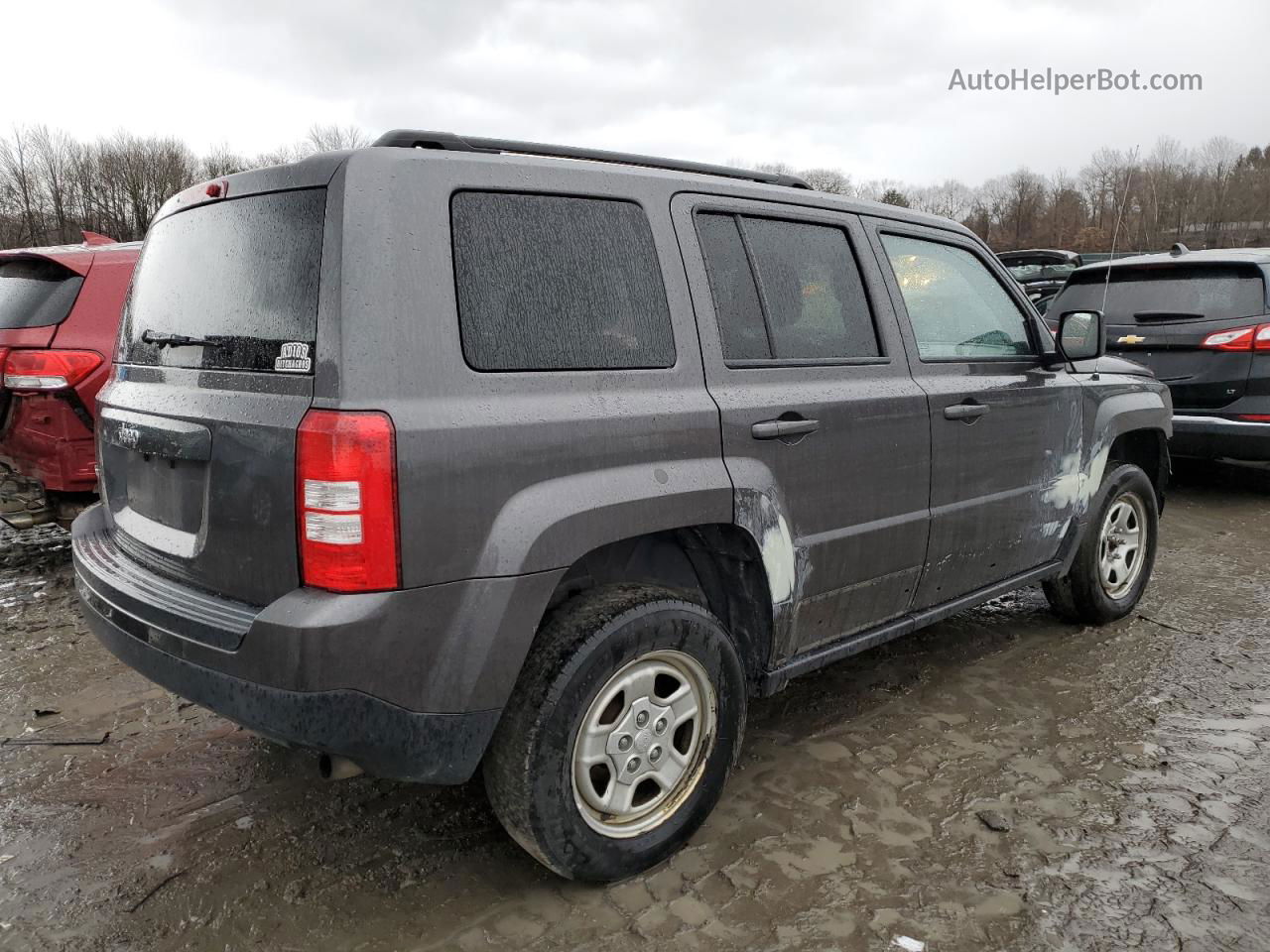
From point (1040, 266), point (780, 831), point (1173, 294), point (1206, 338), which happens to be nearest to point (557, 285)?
point (780, 831)

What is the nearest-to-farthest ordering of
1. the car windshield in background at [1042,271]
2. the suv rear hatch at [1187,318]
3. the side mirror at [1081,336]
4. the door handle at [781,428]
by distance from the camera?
the door handle at [781,428] → the side mirror at [1081,336] → the suv rear hatch at [1187,318] → the car windshield in background at [1042,271]

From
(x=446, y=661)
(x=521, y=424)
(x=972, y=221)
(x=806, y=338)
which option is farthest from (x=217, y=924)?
(x=972, y=221)

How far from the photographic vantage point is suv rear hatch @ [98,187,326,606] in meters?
2.03

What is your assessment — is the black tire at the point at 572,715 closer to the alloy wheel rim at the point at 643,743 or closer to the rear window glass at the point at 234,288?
the alloy wheel rim at the point at 643,743

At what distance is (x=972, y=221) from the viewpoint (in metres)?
39.3

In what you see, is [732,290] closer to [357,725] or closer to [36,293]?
[357,725]

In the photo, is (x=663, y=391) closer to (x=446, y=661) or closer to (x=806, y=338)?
(x=806, y=338)

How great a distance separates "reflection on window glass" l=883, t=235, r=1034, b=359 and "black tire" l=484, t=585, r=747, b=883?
59.0 inches

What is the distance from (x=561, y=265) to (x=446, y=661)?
1027 millimetres

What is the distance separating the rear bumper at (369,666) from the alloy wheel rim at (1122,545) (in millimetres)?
3245

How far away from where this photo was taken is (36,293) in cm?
466

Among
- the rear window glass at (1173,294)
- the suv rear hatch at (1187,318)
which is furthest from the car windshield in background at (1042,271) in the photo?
the suv rear hatch at (1187,318)

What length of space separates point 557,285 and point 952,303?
1.87 meters

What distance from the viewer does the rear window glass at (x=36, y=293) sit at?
4.59 meters
